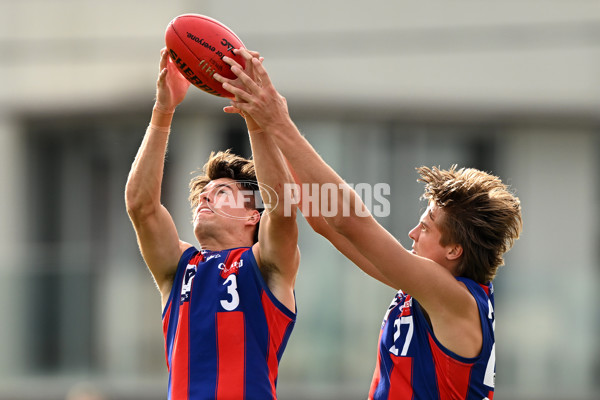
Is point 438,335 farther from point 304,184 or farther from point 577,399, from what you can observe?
point 577,399

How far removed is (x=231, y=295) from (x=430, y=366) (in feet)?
3.41

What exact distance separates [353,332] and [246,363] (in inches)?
296

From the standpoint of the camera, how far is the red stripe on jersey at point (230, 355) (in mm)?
4203

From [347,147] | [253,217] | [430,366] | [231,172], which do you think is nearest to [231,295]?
[253,217]

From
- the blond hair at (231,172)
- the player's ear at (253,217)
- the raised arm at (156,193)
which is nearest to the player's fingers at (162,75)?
the raised arm at (156,193)

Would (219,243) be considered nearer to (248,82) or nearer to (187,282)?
(187,282)

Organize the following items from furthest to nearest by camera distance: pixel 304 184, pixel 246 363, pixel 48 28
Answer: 1. pixel 48 28
2. pixel 246 363
3. pixel 304 184

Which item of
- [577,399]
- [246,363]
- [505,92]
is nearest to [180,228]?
[505,92]

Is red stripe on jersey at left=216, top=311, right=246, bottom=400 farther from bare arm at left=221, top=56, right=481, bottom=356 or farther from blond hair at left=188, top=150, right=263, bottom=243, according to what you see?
bare arm at left=221, top=56, right=481, bottom=356

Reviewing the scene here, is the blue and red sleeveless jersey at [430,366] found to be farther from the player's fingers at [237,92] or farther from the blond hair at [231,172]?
the player's fingers at [237,92]

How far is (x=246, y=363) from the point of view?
426 centimetres

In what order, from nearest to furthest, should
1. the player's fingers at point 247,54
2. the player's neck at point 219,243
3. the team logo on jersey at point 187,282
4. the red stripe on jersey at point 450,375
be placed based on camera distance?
1. the player's fingers at point 247,54
2. the red stripe on jersey at point 450,375
3. the team logo on jersey at point 187,282
4. the player's neck at point 219,243

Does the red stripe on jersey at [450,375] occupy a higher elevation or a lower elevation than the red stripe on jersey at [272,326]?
lower

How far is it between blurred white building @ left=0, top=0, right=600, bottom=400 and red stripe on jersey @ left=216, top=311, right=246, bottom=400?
7345 mm
